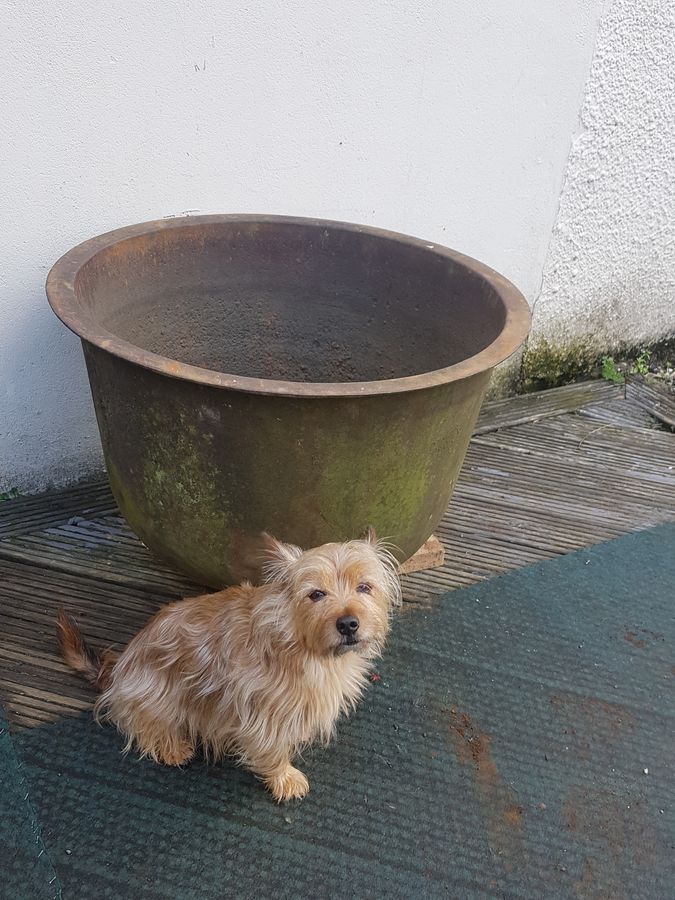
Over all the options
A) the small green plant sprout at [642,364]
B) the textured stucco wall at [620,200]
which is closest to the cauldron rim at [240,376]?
the textured stucco wall at [620,200]

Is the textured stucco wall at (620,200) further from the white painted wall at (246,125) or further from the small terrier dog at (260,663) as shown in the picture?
the small terrier dog at (260,663)

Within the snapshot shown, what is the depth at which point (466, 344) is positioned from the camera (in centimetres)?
261

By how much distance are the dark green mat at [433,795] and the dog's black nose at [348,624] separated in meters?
0.78

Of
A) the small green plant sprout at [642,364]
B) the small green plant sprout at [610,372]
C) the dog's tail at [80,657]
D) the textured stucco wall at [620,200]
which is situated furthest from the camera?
the small green plant sprout at [642,364]

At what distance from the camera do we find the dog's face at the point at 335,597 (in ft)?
5.61

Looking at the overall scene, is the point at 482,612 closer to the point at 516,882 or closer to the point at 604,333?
the point at 516,882

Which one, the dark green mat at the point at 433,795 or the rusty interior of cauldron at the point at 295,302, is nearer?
the dark green mat at the point at 433,795

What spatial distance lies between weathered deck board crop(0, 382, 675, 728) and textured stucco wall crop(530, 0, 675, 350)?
0.58m

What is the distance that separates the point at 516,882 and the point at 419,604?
1085 millimetres

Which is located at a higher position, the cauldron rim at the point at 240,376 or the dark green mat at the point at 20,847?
the cauldron rim at the point at 240,376

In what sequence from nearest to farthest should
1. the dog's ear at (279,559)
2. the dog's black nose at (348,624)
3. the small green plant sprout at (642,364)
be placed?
the dog's black nose at (348,624), the dog's ear at (279,559), the small green plant sprout at (642,364)

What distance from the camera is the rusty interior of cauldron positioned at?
2.57 m

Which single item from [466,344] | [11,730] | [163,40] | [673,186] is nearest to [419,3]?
[163,40]

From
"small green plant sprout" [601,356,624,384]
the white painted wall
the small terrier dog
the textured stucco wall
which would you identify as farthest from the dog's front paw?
"small green plant sprout" [601,356,624,384]
